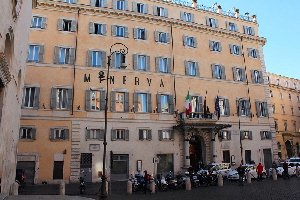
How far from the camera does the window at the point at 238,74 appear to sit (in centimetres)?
3209

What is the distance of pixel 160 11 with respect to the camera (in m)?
30.1

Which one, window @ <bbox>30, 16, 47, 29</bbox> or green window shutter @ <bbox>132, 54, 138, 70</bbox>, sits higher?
window @ <bbox>30, 16, 47, 29</bbox>

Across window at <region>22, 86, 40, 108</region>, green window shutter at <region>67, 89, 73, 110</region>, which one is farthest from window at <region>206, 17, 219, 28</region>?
window at <region>22, 86, 40, 108</region>

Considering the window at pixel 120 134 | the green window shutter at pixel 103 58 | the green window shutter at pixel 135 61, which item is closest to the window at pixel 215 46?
the green window shutter at pixel 135 61

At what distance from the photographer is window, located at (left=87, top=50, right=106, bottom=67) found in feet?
85.3

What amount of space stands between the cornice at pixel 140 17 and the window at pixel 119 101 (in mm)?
8283

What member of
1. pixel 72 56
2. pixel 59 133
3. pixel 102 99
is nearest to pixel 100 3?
pixel 72 56

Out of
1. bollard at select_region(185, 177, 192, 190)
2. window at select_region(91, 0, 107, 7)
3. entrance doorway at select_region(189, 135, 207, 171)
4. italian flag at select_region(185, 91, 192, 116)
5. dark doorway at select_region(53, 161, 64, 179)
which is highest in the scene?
window at select_region(91, 0, 107, 7)

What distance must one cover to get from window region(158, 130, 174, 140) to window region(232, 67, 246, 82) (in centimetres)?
1113

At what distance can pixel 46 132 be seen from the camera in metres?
23.4

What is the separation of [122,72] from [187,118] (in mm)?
8054

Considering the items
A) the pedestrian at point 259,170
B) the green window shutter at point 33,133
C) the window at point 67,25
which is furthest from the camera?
the window at point 67,25

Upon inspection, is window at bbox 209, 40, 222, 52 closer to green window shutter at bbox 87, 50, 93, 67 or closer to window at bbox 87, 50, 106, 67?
window at bbox 87, 50, 106, 67

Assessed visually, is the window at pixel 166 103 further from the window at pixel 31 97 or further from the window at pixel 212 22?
the window at pixel 31 97
